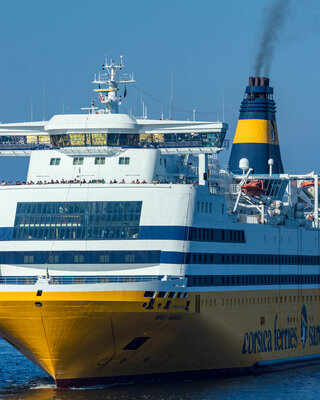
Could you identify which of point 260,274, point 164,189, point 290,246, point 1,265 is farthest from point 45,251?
point 290,246

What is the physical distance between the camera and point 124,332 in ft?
142

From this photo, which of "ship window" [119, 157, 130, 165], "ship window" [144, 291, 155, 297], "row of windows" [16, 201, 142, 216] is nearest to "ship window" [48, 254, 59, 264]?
"row of windows" [16, 201, 142, 216]

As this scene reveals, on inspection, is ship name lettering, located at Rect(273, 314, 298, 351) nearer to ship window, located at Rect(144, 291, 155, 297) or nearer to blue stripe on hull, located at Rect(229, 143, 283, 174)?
blue stripe on hull, located at Rect(229, 143, 283, 174)

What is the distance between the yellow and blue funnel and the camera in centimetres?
6134

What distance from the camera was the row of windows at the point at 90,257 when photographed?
1752 inches

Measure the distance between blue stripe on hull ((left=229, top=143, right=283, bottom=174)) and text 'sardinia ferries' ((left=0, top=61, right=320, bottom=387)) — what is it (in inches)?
287

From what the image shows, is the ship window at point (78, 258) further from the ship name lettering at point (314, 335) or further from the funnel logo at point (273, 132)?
the funnel logo at point (273, 132)

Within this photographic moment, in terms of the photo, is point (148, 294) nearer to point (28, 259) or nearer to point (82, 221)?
point (82, 221)

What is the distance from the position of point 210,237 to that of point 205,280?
6.06ft

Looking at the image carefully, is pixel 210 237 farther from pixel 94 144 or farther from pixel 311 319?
pixel 311 319

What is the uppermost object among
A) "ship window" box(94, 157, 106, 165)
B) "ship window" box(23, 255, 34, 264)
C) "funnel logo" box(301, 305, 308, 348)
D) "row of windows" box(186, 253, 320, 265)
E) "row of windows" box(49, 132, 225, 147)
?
"row of windows" box(49, 132, 225, 147)

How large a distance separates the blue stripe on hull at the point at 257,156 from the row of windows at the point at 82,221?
672 inches

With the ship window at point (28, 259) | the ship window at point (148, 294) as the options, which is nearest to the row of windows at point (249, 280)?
the ship window at point (148, 294)

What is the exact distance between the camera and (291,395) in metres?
45.9
